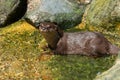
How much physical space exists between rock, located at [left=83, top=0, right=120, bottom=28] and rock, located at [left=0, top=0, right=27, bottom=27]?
151 cm

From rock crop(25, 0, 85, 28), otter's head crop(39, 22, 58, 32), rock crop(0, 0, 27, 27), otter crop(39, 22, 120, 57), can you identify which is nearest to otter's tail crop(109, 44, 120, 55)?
otter crop(39, 22, 120, 57)

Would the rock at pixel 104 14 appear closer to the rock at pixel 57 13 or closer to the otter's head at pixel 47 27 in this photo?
the rock at pixel 57 13

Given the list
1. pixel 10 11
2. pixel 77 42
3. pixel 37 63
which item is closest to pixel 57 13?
pixel 10 11

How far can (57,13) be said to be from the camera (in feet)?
27.1

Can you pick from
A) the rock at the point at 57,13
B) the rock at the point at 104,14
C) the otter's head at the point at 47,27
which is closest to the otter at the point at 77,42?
the otter's head at the point at 47,27

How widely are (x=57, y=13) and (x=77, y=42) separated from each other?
130 cm

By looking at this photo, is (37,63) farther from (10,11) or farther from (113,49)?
(10,11)

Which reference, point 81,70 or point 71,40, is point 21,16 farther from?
point 81,70

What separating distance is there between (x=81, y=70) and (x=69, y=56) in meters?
0.59

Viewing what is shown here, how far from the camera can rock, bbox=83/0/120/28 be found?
7914 mm

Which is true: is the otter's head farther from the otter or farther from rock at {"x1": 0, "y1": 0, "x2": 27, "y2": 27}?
rock at {"x1": 0, "y1": 0, "x2": 27, "y2": 27}

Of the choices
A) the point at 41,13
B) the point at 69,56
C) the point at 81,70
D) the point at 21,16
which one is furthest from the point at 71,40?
the point at 21,16

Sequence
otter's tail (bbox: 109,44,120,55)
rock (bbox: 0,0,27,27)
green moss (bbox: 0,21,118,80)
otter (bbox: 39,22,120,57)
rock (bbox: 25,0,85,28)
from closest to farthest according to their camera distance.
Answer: green moss (bbox: 0,21,118,80) → otter's tail (bbox: 109,44,120,55) → otter (bbox: 39,22,120,57) → rock (bbox: 25,0,85,28) → rock (bbox: 0,0,27,27)

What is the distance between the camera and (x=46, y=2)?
8398 millimetres
